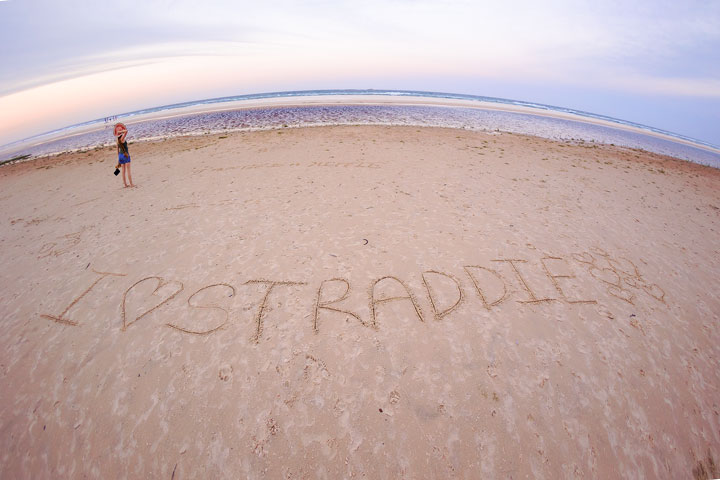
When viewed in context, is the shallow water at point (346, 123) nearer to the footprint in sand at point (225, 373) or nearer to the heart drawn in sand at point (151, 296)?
the heart drawn in sand at point (151, 296)

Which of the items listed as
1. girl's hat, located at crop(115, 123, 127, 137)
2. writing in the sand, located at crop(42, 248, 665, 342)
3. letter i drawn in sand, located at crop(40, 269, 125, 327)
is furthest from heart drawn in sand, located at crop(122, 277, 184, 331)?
girl's hat, located at crop(115, 123, 127, 137)

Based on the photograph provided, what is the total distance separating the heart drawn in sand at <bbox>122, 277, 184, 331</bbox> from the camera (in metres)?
3.44

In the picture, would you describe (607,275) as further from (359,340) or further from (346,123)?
(346,123)

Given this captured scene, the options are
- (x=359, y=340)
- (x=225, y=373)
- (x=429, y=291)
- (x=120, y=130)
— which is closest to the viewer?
(x=225, y=373)

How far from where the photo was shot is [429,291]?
3670 mm

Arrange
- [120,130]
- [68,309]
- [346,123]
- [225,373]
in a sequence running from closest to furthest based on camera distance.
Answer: [225,373] < [68,309] < [120,130] < [346,123]

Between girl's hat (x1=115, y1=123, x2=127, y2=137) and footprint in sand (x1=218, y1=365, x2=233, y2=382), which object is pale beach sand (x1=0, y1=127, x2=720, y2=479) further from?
girl's hat (x1=115, y1=123, x2=127, y2=137)

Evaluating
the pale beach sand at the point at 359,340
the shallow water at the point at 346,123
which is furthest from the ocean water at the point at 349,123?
the pale beach sand at the point at 359,340

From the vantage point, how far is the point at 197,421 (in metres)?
2.39

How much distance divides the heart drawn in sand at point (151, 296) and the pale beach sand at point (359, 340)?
0.03 metres

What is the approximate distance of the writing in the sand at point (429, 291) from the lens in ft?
11.0

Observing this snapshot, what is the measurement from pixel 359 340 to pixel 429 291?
126 centimetres

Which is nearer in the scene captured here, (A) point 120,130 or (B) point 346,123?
(A) point 120,130

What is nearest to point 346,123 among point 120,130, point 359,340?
point 120,130
